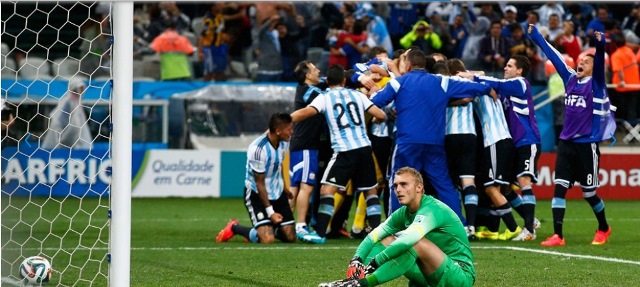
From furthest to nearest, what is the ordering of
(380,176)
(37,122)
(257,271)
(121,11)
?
1. (37,122)
2. (380,176)
3. (257,271)
4. (121,11)

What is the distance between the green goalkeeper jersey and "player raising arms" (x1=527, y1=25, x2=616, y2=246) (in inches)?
168

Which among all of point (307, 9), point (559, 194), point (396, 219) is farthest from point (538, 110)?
point (396, 219)

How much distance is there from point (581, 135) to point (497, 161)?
106 centimetres

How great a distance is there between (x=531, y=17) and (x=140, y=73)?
7.56 meters

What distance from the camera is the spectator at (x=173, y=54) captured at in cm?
2070

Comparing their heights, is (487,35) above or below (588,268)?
above

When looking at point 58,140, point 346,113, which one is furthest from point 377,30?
point 346,113

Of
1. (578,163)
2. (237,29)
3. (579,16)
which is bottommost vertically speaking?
(578,163)

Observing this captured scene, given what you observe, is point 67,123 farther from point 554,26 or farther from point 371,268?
point 371,268

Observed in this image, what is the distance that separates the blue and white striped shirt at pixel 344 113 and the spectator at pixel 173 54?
9.18 metres

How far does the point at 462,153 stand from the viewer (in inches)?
473

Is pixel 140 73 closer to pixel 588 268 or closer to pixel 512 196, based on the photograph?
pixel 512 196

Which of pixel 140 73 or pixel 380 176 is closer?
pixel 380 176

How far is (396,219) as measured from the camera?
7.46 m
